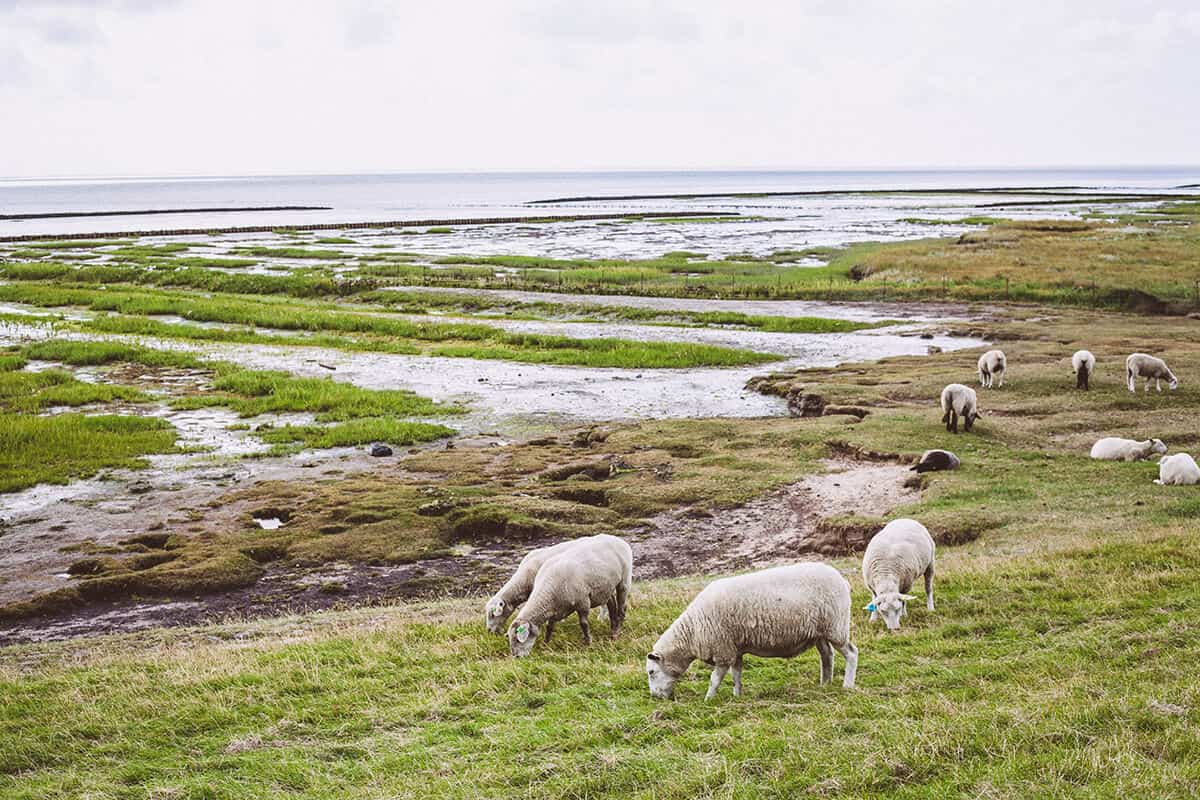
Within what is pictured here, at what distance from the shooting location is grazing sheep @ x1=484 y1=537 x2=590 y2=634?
1475cm

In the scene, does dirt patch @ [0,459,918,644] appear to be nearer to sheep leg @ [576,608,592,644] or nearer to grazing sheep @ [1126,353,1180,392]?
sheep leg @ [576,608,592,644]

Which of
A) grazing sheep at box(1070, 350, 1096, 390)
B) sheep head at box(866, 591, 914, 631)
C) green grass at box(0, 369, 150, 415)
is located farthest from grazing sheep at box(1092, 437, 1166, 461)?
green grass at box(0, 369, 150, 415)

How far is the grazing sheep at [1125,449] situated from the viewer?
24.9 metres

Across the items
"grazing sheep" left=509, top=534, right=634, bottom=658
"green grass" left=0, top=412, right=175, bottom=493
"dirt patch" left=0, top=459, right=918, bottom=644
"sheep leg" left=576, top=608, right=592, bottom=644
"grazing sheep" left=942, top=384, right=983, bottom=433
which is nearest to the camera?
"grazing sheep" left=509, top=534, right=634, bottom=658

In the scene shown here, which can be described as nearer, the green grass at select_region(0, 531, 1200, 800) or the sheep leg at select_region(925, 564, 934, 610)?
the green grass at select_region(0, 531, 1200, 800)

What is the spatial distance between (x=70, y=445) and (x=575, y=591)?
973 inches

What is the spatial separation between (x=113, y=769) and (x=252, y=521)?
14.9 m

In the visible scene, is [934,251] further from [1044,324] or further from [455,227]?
[455,227]

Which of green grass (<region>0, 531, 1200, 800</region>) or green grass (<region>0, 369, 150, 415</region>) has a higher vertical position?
green grass (<region>0, 531, 1200, 800</region>)

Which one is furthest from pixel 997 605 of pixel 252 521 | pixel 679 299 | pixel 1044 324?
pixel 679 299

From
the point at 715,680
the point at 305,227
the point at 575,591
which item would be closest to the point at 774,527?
the point at 575,591

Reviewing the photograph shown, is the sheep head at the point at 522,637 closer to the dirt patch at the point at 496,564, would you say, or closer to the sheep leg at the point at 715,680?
the sheep leg at the point at 715,680

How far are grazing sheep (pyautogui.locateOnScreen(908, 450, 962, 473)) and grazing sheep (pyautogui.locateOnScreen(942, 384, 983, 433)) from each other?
3512mm

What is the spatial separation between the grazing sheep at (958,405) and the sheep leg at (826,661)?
1898 centimetres
